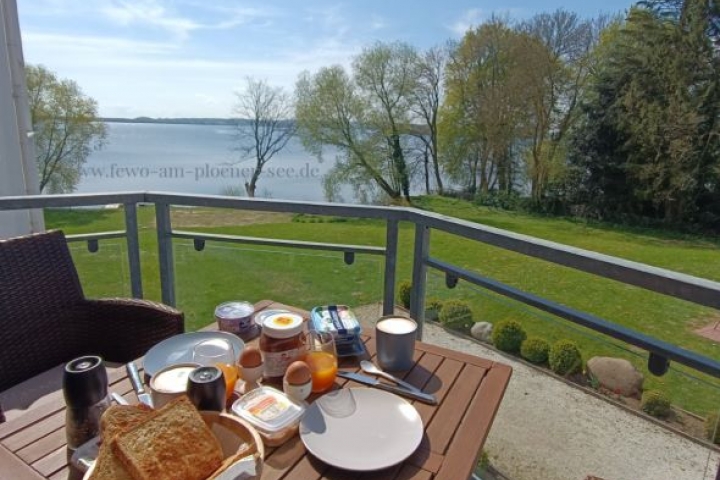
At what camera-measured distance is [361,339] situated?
1367mm

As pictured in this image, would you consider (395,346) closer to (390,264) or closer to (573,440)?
(390,264)

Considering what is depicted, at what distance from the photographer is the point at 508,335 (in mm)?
2014

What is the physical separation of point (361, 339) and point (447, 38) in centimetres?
2490

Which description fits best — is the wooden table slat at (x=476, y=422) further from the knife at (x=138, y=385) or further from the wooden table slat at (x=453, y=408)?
the knife at (x=138, y=385)

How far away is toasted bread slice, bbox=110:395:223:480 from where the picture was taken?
63cm

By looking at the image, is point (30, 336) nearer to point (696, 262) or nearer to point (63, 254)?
point (63, 254)

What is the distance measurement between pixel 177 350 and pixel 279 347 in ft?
1.08

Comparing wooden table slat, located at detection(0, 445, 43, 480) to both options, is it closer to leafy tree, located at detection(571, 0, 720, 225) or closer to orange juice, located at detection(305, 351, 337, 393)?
orange juice, located at detection(305, 351, 337, 393)

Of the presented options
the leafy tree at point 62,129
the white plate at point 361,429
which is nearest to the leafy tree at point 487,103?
the leafy tree at point 62,129

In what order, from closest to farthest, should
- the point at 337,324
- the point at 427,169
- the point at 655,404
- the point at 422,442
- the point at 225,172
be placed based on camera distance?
the point at 422,442 → the point at 337,324 → the point at 655,404 → the point at 427,169 → the point at 225,172

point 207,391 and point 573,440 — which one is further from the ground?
point 207,391

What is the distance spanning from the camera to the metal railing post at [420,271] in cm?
194

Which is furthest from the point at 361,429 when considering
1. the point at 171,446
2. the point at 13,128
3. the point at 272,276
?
the point at 13,128

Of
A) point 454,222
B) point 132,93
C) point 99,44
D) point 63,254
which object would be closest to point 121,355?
point 63,254
